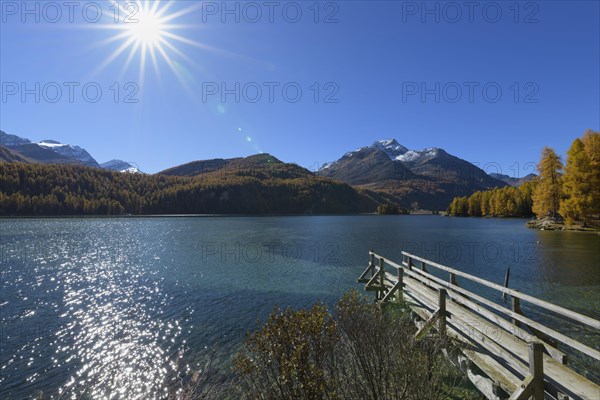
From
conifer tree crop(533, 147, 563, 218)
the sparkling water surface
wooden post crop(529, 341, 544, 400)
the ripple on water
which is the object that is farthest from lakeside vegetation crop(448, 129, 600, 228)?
the ripple on water

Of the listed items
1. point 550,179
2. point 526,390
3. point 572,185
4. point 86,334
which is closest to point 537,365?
point 526,390

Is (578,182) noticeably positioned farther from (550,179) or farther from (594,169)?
(550,179)

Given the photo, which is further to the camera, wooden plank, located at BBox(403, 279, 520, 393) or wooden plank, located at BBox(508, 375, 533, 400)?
wooden plank, located at BBox(403, 279, 520, 393)

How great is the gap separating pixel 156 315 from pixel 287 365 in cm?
1646

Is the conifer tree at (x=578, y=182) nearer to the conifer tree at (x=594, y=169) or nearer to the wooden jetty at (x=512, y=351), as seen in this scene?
the conifer tree at (x=594, y=169)

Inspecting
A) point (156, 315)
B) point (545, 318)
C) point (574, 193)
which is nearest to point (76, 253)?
point (156, 315)

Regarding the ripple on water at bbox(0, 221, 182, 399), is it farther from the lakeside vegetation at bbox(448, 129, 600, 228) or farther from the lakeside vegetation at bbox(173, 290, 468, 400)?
the lakeside vegetation at bbox(448, 129, 600, 228)

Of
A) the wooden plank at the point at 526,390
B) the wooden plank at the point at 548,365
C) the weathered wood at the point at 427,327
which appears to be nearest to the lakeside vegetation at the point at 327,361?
the wooden plank at the point at 526,390

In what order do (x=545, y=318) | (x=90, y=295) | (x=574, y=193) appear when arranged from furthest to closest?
(x=574, y=193) → (x=90, y=295) → (x=545, y=318)

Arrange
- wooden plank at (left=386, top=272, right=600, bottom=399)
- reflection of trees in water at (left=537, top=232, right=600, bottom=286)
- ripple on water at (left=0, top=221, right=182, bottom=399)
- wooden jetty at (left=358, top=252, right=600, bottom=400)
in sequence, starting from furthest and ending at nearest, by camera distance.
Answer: reflection of trees in water at (left=537, top=232, right=600, bottom=286) → ripple on water at (left=0, top=221, right=182, bottom=399) → wooden jetty at (left=358, top=252, right=600, bottom=400) → wooden plank at (left=386, top=272, right=600, bottom=399)

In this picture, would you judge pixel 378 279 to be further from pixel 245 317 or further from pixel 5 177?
pixel 5 177

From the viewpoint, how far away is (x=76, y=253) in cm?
4462

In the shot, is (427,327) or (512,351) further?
(427,327)

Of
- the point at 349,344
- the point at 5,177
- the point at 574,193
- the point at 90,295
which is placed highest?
the point at 5,177
